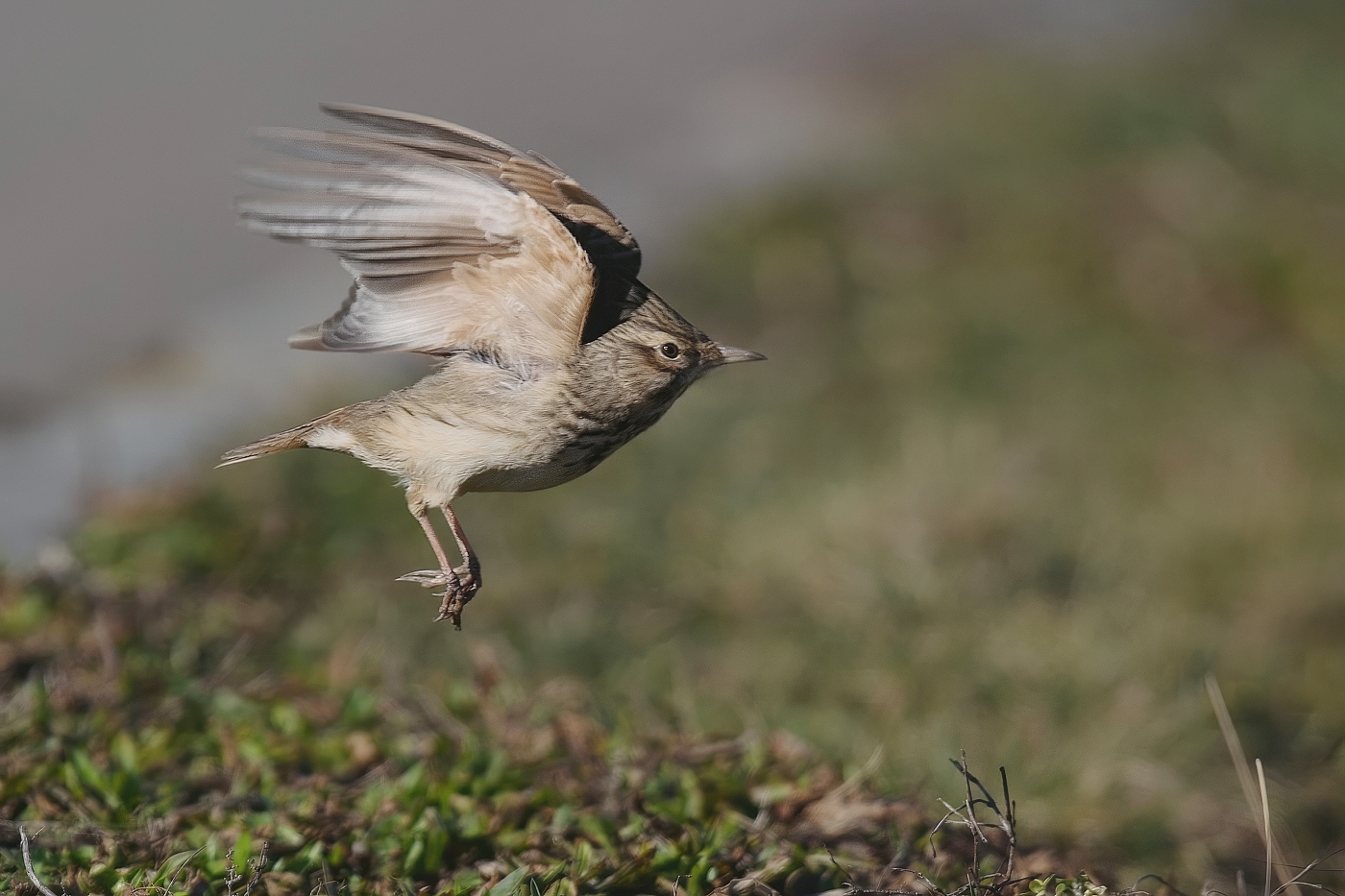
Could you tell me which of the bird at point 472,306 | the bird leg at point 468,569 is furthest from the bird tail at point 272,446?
the bird leg at point 468,569

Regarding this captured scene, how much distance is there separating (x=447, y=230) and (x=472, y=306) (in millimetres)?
244

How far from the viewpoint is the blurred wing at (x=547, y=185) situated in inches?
134

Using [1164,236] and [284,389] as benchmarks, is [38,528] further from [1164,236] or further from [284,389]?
[1164,236]

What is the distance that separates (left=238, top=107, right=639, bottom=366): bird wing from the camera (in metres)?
3.42

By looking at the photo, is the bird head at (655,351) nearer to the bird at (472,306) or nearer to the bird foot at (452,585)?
the bird at (472,306)

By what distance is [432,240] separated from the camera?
3.55 meters

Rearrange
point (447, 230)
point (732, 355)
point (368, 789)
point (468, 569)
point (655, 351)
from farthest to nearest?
1. point (368, 789)
2. point (732, 355)
3. point (655, 351)
4. point (468, 569)
5. point (447, 230)

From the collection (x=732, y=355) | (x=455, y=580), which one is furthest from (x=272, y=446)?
(x=732, y=355)

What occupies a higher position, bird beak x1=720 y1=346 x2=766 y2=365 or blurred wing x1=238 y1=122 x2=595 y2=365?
blurred wing x1=238 y1=122 x2=595 y2=365

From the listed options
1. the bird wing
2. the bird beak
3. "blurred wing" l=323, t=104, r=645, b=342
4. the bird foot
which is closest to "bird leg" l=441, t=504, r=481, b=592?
the bird foot

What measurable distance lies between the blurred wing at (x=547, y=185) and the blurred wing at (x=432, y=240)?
0.03 meters

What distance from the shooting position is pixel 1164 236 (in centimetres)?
977

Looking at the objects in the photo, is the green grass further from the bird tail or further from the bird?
the bird tail

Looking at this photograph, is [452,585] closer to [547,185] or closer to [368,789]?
[368,789]
